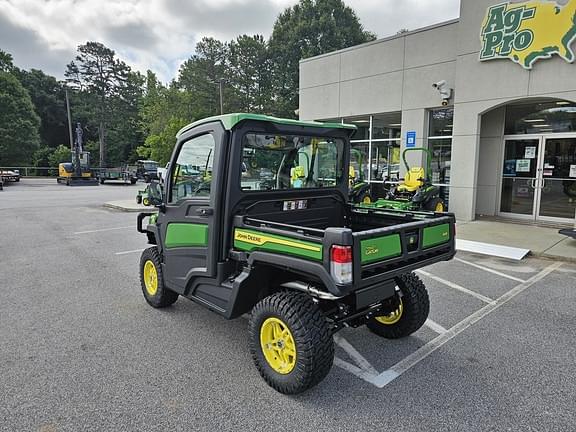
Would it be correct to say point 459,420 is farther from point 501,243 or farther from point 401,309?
point 501,243

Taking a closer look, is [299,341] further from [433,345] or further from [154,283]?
[154,283]

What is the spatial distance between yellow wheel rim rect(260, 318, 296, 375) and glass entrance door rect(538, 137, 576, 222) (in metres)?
9.58

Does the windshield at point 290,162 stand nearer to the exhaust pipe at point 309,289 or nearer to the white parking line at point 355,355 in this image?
the exhaust pipe at point 309,289

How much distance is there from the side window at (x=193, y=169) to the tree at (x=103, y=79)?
49490 mm

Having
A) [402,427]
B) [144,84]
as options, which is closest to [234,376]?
[402,427]

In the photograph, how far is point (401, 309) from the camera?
3.59 metres

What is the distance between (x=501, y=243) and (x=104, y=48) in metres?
54.9

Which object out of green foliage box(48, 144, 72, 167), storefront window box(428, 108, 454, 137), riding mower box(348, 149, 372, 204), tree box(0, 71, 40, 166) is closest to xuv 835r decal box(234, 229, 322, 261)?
riding mower box(348, 149, 372, 204)

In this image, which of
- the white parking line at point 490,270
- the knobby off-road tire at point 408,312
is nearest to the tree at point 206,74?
the white parking line at point 490,270

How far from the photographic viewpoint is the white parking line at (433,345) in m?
3.01

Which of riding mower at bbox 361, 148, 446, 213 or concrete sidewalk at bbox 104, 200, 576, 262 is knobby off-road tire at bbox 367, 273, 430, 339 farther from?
riding mower at bbox 361, 148, 446, 213

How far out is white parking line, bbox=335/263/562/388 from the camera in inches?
119

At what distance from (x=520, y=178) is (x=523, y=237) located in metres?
2.88

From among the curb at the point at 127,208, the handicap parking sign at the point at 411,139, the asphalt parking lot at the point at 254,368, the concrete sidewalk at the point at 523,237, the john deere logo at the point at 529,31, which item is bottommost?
the asphalt parking lot at the point at 254,368
